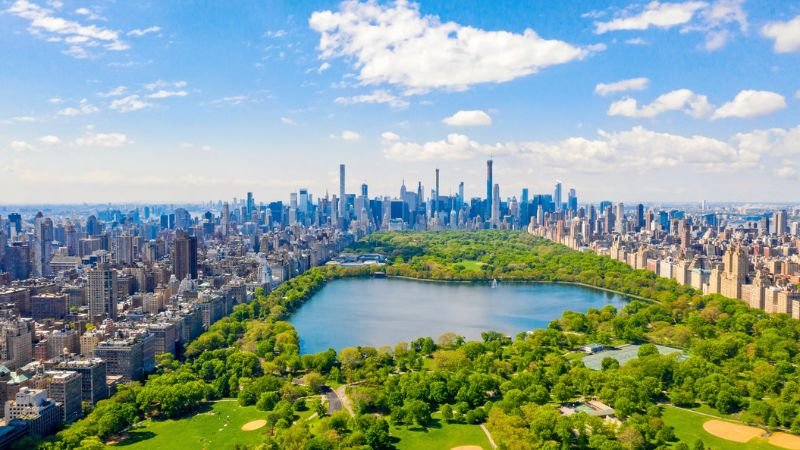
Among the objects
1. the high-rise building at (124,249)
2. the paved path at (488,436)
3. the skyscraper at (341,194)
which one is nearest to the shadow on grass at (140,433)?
the paved path at (488,436)

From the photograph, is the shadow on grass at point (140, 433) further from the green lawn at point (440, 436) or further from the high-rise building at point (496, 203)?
the high-rise building at point (496, 203)

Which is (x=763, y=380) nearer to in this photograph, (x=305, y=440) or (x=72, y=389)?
(x=305, y=440)

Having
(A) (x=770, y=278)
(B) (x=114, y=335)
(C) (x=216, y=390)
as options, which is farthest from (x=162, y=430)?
(A) (x=770, y=278)

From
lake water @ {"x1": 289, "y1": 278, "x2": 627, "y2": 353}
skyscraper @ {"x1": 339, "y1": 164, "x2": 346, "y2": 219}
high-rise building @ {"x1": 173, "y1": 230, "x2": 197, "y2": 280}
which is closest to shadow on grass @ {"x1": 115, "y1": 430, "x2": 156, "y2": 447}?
lake water @ {"x1": 289, "y1": 278, "x2": 627, "y2": 353}

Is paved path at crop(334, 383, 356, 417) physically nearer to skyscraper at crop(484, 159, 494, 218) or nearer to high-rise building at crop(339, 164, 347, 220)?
high-rise building at crop(339, 164, 347, 220)

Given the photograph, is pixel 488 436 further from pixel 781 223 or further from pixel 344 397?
pixel 781 223

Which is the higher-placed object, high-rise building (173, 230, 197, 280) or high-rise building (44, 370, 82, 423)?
high-rise building (173, 230, 197, 280)

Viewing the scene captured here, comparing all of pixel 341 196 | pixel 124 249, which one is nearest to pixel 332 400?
pixel 124 249
